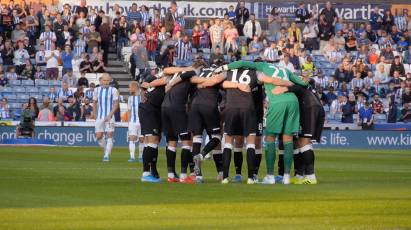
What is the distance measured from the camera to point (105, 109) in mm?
29516

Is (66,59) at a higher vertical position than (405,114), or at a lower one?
higher

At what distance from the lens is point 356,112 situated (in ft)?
144

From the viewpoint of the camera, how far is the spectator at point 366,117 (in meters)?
42.8

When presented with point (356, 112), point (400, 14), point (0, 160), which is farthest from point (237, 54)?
point (0, 160)

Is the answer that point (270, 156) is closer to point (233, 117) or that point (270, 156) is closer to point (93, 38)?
point (233, 117)

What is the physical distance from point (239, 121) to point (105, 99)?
953 cm

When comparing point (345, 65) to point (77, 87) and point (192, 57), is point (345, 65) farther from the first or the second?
point (77, 87)

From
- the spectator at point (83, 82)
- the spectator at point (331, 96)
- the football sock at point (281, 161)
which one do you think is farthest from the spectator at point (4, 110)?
the football sock at point (281, 161)

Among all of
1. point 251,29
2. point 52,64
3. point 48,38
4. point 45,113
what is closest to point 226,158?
point 45,113

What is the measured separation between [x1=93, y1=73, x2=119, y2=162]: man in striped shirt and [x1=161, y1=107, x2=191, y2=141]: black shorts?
8017 mm

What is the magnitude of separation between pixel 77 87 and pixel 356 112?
972 cm

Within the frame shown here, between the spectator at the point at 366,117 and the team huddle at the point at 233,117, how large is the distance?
21.7 meters

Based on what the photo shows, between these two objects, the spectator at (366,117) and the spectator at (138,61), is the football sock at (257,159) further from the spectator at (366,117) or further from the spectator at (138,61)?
the spectator at (138,61)

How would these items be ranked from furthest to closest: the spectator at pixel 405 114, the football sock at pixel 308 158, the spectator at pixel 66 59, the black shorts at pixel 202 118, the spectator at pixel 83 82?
the spectator at pixel 405 114
the spectator at pixel 66 59
the spectator at pixel 83 82
the football sock at pixel 308 158
the black shorts at pixel 202 118
